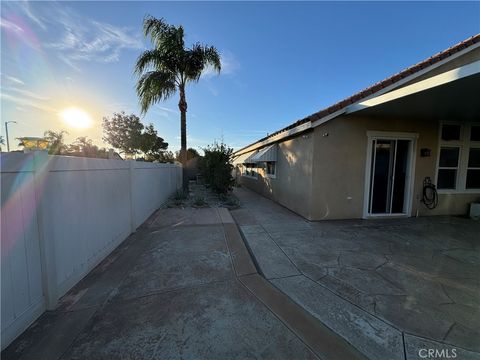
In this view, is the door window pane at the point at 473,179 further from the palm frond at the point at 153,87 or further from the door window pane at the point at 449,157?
the palm frond at the point at 153,87

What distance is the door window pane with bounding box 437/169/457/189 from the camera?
715 cm

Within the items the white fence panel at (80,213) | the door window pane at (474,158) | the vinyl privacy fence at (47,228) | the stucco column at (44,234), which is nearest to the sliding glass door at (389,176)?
the door window pane at (474,158)

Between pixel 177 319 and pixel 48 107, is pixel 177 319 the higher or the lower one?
the lower one

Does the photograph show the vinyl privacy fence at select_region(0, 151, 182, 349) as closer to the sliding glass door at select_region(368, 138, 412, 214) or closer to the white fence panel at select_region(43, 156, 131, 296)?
the white fence panel at select_region(43, 156, 131, 296)

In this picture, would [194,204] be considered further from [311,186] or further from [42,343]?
[42,343]

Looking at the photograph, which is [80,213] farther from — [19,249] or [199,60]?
[199,60]

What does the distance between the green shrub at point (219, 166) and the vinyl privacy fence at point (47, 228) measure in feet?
19.9

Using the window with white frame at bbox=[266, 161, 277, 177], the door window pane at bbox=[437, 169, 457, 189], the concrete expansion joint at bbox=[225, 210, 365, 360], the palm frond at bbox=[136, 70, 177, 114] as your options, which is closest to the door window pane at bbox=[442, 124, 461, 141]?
the door window pane at bbox=[437, 169, 457, 189]

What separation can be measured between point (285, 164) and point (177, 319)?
7090mm

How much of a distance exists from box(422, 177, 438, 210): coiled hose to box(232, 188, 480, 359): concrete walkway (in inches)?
42.2

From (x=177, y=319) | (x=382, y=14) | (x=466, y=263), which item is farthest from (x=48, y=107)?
(x=466, y=263)

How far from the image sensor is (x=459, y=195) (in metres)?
7.23

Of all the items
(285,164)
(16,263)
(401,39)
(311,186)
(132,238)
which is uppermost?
(401,39)
